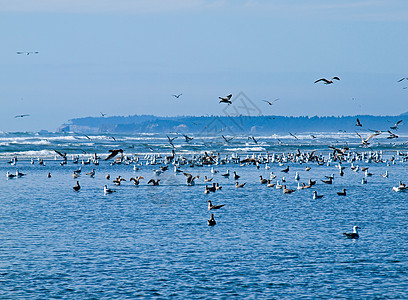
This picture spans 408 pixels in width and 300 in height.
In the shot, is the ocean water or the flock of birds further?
the flock of birds

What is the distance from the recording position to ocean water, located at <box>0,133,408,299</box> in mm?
14062

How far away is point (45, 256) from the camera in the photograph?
16891 mm

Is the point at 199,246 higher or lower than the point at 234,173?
lower

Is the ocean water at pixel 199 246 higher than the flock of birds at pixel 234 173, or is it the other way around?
the flock of birds at pixel 234 173

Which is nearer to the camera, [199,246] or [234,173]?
[199,246]

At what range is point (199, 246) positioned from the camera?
1812 centimetres

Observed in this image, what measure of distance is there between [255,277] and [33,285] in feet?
17.2

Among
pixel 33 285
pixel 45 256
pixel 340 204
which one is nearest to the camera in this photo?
pixel 33 285

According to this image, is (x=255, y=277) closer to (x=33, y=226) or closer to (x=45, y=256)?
(x=45, y=256)

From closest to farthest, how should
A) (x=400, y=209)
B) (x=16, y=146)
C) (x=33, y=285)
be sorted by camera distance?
(x=33, y=285)
(x=400, y=209)
(x=16, y=146)

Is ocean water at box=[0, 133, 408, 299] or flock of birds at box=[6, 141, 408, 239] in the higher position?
flock of birds at box=[6, 141, 408, 239]

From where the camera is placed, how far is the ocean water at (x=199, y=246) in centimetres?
1406

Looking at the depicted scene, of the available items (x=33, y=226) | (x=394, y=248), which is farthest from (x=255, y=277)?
(x=33, y=226)

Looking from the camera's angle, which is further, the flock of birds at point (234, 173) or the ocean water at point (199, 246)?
the flock of birds at point (234, 173)
